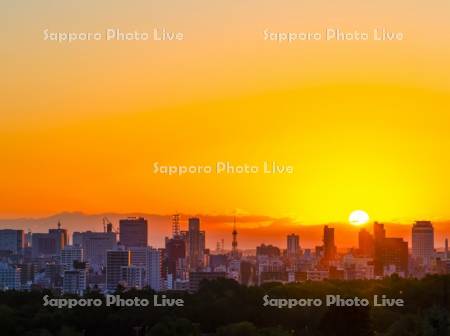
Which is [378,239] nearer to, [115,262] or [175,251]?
[175,251]

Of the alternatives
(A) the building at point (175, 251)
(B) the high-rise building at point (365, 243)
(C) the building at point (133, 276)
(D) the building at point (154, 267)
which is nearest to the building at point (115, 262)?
(C) the building at point (133, 276)

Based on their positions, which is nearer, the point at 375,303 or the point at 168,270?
the point at 375,303

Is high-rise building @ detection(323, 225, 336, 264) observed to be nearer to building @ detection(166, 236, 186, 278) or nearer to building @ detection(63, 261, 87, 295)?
building @ detection(166, 236, 186, 278)

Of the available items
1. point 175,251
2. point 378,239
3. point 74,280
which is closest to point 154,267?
point 175,251

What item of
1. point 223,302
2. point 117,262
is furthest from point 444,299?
point 117,262

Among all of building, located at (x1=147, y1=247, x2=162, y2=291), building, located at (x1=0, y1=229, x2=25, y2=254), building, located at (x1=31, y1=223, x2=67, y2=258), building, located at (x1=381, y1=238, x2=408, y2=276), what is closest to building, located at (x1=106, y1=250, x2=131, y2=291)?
building, located at (x1=147, y1=247, x2=162, y2=291)

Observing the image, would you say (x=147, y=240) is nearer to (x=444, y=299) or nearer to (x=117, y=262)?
(x=117, y=262)

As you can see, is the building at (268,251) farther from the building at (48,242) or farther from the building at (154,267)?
the building at (48,242)
